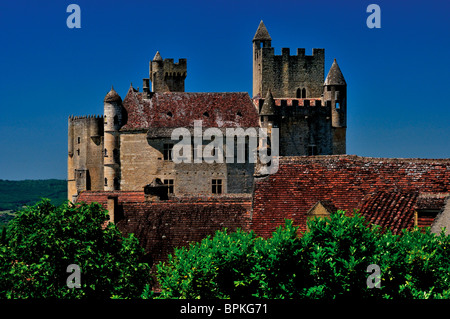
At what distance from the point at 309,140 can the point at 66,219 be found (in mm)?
39851

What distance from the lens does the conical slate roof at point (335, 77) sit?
219 ft

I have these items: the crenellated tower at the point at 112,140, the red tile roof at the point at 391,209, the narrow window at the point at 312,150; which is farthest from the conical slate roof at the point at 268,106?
the red tile roof at the point at 391,209

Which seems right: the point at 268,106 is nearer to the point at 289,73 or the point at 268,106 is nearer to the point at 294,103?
the point at 294,103

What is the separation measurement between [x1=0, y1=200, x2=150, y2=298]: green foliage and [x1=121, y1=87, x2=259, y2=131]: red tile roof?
37171 millimetres

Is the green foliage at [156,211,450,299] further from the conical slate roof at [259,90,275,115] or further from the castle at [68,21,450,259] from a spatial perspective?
the conical slate roof at [259,90,275,115]

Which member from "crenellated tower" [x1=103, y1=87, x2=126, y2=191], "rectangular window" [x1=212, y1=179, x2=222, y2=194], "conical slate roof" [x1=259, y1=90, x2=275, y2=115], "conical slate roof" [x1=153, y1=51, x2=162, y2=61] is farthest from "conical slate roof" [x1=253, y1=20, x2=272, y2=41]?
"rectangular window" [x1=212, y1=179, x2=222, y2=194]

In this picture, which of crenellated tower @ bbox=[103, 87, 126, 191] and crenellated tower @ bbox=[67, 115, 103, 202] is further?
crenellated tower @ bbox=[67, 115, 103, 202]

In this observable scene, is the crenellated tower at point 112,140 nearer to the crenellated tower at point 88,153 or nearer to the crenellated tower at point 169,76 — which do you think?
the crenellated tower at point 88,153

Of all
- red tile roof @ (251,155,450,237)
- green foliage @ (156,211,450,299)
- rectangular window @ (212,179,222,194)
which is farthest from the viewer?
rectangular window @ (212,179,222,194)

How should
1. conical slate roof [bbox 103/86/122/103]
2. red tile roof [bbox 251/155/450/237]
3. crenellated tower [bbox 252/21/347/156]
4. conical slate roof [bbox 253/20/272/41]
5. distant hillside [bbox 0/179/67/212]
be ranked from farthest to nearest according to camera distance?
distant hillside [bbox 0/179/67/212], conical slate roof [bbox 253/20/272/41], conical slate roof [bbox 103/86/122/103], crenellated tower [bbox 252/21/347/156], red tile roof [bbox 251/155/450/237]

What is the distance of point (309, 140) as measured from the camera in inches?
2574

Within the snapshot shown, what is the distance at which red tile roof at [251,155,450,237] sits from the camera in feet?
93.4

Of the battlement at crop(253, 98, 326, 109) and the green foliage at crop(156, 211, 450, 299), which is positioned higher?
the battlement at crop(253, 98, 326, 109)

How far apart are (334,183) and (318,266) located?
8242mm
